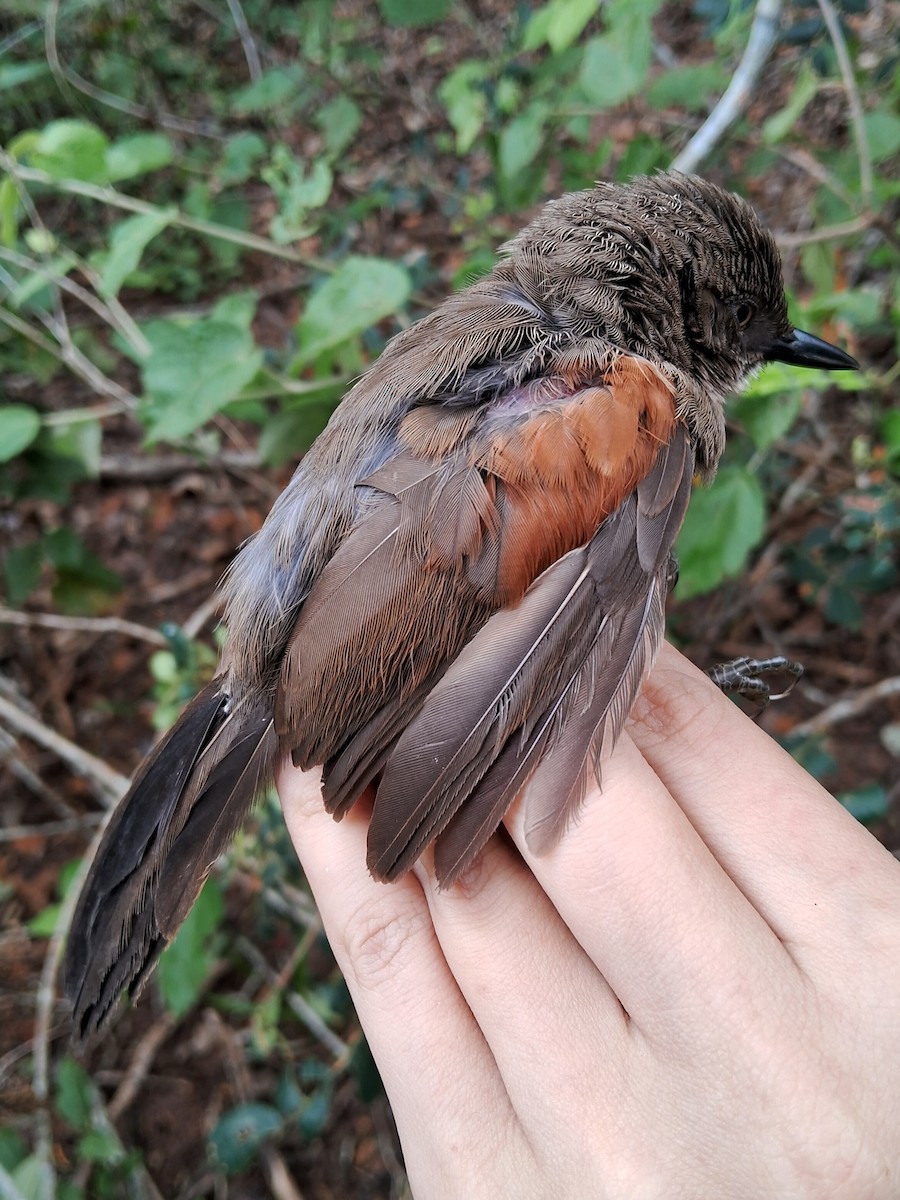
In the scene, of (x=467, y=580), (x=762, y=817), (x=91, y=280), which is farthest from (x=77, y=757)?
(x=762, y=817)

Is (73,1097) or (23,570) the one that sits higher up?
Result: (23,570)

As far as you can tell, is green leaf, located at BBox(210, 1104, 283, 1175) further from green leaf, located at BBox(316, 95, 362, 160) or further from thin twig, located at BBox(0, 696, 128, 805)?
green leaf, located at BBox(316, 95, 362, 160)

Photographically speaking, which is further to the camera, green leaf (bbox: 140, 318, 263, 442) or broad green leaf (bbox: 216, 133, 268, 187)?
broad green leaf (bbox: 216, 133, 268, 187)

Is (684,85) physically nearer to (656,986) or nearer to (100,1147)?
(656,986)

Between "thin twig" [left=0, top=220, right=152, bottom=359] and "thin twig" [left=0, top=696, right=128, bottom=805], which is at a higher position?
"thin twig" [left=0, top=220, right=152, bottom=359]

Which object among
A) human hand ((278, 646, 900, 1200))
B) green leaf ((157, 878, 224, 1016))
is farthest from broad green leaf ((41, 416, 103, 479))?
human hand ((278, 646, 900, 1200))

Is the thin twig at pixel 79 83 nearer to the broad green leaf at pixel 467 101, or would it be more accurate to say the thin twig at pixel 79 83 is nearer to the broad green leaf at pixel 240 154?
the broad green leaf at pixel 240 154

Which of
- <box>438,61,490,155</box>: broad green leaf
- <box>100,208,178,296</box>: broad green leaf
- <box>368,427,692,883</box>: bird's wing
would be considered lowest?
<box>368,427,692,883</box>: bird's wing
